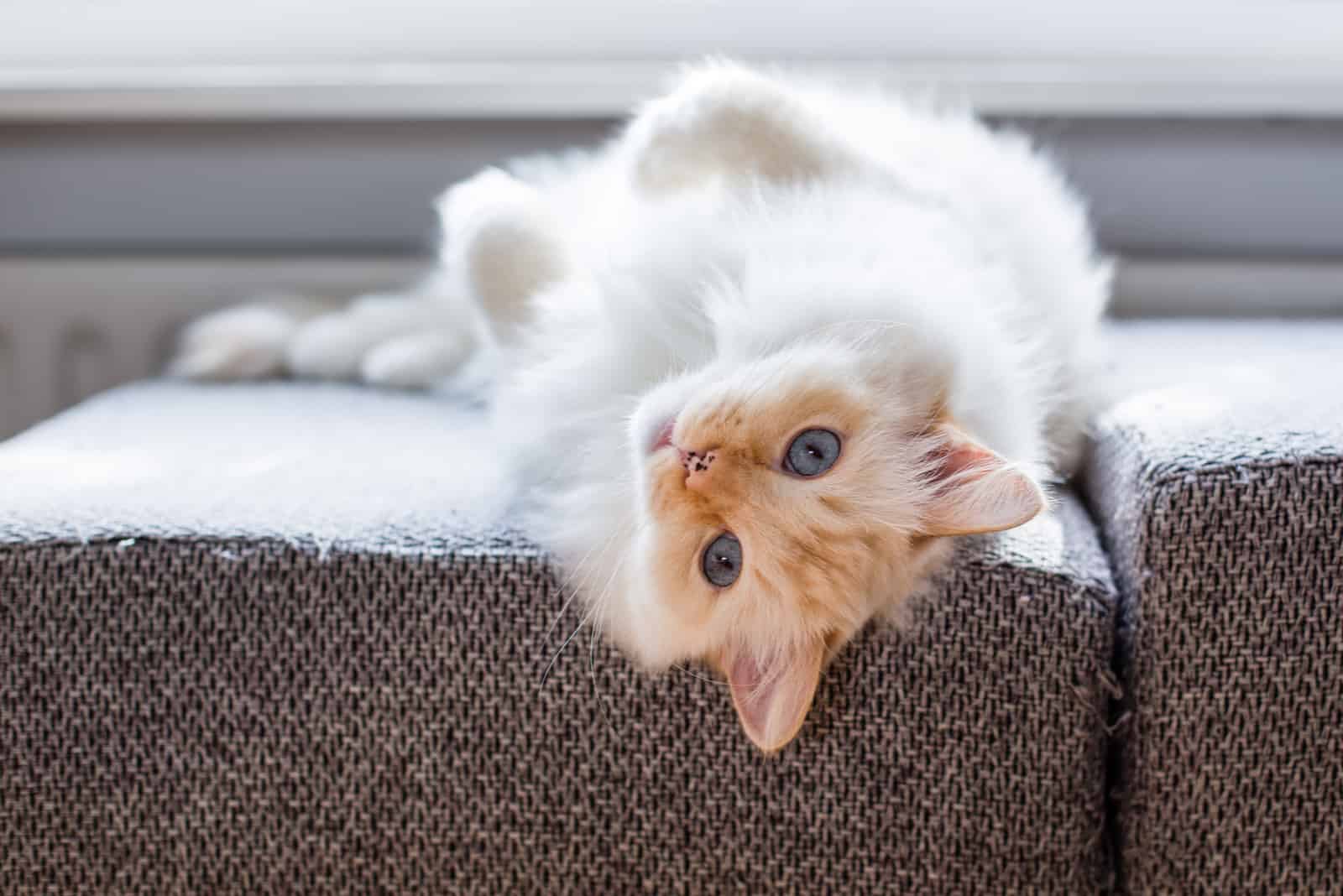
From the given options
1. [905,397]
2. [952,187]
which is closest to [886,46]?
[952,187]

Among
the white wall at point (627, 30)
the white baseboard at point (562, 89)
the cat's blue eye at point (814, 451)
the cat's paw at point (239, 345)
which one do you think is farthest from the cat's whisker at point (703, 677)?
the white wall at point (627, 30)

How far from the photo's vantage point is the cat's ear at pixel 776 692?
87cm

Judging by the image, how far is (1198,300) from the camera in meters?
1.76

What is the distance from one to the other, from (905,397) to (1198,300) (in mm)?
1016

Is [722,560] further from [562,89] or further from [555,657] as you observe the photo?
[562,89]

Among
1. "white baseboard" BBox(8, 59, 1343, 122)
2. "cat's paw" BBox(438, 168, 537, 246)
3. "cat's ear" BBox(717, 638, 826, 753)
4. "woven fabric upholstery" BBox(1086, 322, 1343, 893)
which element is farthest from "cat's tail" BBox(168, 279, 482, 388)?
"woven fabric upholstery" BBox(1086, 322, 1343, 893)

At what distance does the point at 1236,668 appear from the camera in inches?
34.8

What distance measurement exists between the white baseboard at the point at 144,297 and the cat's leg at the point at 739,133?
2.39 feet

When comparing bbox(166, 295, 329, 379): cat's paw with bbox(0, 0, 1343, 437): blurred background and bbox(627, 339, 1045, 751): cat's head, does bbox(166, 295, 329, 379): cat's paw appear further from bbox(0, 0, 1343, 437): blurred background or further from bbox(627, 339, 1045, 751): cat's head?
bbox(627, 339, 1045, 751): cat's head

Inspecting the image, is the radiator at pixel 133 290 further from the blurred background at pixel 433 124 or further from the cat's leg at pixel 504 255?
the cat's leg at pixel 504 255

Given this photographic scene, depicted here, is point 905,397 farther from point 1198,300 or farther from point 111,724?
point 1198,300

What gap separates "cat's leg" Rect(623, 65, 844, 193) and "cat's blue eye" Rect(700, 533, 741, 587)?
16.6 inches

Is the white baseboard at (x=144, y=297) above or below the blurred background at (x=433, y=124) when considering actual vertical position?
below

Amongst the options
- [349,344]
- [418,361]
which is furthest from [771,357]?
[349,344]
